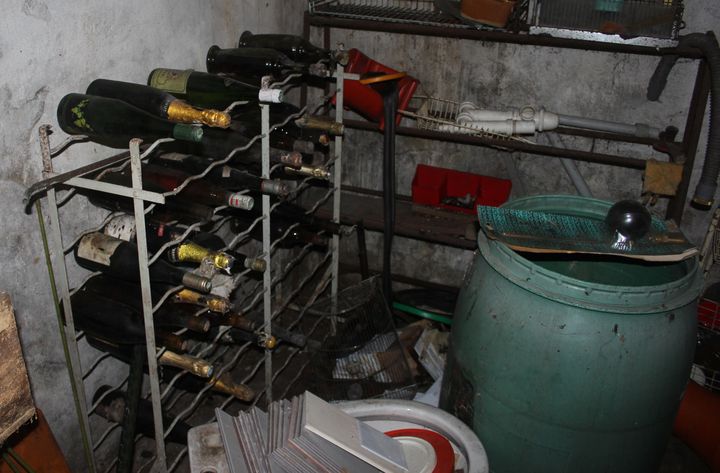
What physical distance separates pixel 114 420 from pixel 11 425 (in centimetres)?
95

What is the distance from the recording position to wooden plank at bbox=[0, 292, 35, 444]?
3.19 ft

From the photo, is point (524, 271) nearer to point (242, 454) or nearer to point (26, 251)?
point (242, 454)

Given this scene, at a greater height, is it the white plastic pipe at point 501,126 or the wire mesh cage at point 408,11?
the wire mesh cage at point 408,11

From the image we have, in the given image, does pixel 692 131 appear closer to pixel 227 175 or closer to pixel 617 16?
pixel 617 16

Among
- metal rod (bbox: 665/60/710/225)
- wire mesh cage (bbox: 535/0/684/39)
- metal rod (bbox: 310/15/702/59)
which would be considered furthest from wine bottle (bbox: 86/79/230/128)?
metal rod (bbox: 665/60/710/225)

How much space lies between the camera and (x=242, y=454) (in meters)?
1.36

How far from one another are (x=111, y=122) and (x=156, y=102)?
13 centimetres

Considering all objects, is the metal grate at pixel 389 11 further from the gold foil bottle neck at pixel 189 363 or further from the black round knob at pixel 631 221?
the gold foil bottle neck at pixel 189 363

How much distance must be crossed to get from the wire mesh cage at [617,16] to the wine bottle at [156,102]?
1.64 metres

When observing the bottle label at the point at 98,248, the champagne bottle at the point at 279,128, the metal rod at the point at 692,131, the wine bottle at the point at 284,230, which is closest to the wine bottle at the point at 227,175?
the champagne bottle at the point at 279,128

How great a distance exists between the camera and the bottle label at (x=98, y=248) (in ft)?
5.38

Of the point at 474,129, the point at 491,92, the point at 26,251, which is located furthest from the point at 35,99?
the point at 491,92

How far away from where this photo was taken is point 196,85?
1882 millimetres

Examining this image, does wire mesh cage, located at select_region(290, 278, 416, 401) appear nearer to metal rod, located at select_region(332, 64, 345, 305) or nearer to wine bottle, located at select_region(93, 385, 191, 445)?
metal rod, located at select_region(332, 64, 345, 305)
